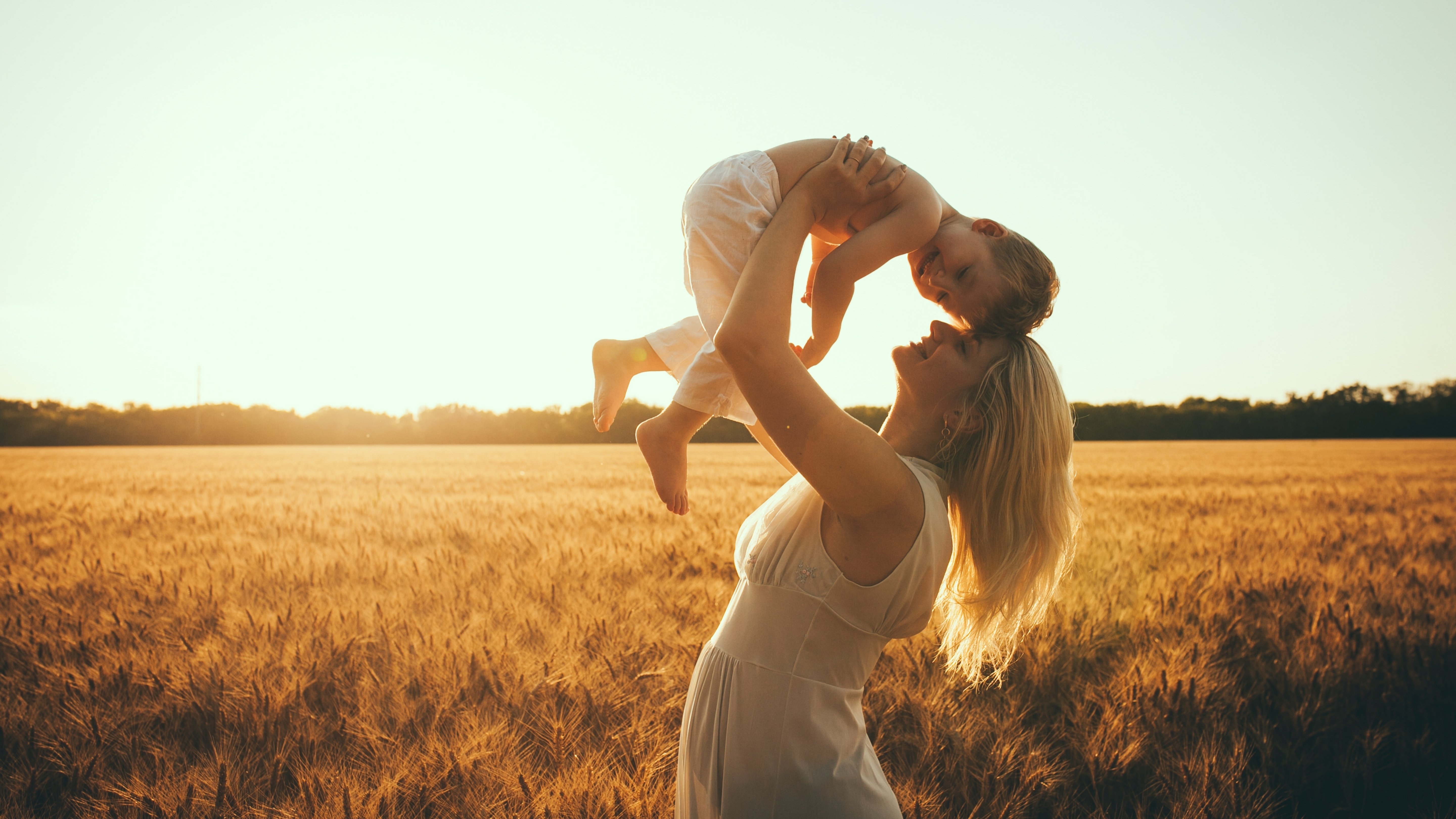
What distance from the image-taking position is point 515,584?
4027 millimetres

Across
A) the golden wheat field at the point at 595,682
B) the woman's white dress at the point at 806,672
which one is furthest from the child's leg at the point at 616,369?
the golden wheat field at the point at 595,682

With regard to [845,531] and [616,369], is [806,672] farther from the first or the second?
[616,369]

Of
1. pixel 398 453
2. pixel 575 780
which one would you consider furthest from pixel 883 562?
pixel 398 453

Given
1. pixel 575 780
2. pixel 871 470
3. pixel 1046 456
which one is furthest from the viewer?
pixel 575 780

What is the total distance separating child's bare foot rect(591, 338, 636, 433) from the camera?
2.21 meters

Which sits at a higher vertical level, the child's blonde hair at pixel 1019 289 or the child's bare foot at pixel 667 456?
→ the child's blonde hair at pixel 1019 289

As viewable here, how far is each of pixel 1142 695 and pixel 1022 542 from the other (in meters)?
1.61

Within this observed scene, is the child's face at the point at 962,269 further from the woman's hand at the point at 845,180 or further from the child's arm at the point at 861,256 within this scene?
the woman's hand at the point at 845,180

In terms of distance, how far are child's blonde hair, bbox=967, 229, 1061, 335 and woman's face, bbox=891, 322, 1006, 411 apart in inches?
2.4

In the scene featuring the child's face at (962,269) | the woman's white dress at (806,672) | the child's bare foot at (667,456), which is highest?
the child's face at (962,269)

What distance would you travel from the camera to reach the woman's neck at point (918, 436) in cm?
151

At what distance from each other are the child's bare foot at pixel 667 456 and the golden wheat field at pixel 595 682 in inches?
33.9

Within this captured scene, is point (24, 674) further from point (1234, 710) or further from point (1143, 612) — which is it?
point (1143, 612)

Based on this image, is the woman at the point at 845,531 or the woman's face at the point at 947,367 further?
the woman's face at the point at 947,367
